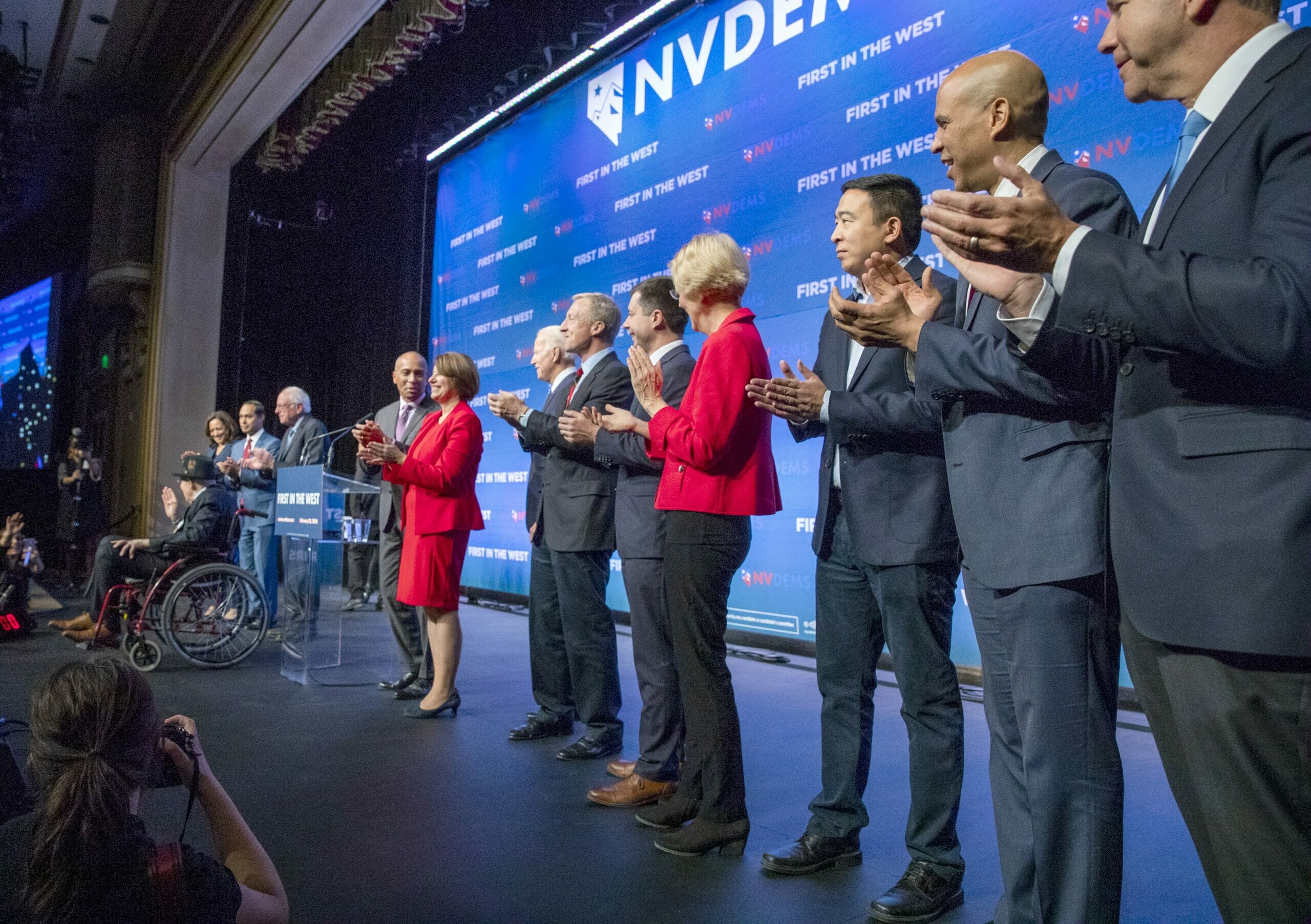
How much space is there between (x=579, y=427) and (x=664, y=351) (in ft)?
1.05

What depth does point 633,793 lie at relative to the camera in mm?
2326

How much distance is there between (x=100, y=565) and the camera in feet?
15.6

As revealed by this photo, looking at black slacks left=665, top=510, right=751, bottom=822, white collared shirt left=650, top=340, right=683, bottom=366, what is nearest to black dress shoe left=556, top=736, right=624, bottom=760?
black slacks left=665, top=510, right=751, bottom=822

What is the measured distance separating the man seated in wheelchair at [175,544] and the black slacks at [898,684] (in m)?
3.86

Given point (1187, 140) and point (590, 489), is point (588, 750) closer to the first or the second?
point (590, 489)

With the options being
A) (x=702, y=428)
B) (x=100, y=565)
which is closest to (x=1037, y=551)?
(x=702, y=428)

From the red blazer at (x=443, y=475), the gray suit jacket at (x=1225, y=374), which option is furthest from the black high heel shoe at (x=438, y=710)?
the gray suit jacket at (x=1225, y=374)

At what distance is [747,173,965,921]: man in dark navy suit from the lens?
5.71 ft

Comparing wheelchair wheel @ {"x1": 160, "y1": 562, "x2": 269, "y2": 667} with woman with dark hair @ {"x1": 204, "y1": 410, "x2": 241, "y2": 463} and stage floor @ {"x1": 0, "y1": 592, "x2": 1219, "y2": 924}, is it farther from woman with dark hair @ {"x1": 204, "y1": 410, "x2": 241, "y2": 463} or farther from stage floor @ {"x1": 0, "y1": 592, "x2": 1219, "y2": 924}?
woman with dark hair @ {"x1": 204, "y1": 410, "x2": 241, "y2": 463}

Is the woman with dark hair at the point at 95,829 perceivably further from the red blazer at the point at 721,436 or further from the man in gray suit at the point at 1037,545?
the red blazer at the point at 721,436

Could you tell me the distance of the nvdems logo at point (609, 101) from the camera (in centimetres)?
576

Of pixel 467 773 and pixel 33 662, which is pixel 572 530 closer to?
pixel 467 773

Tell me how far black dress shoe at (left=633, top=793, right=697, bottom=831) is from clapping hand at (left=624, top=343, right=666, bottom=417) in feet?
2.98

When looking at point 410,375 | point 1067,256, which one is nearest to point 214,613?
point 410,375
